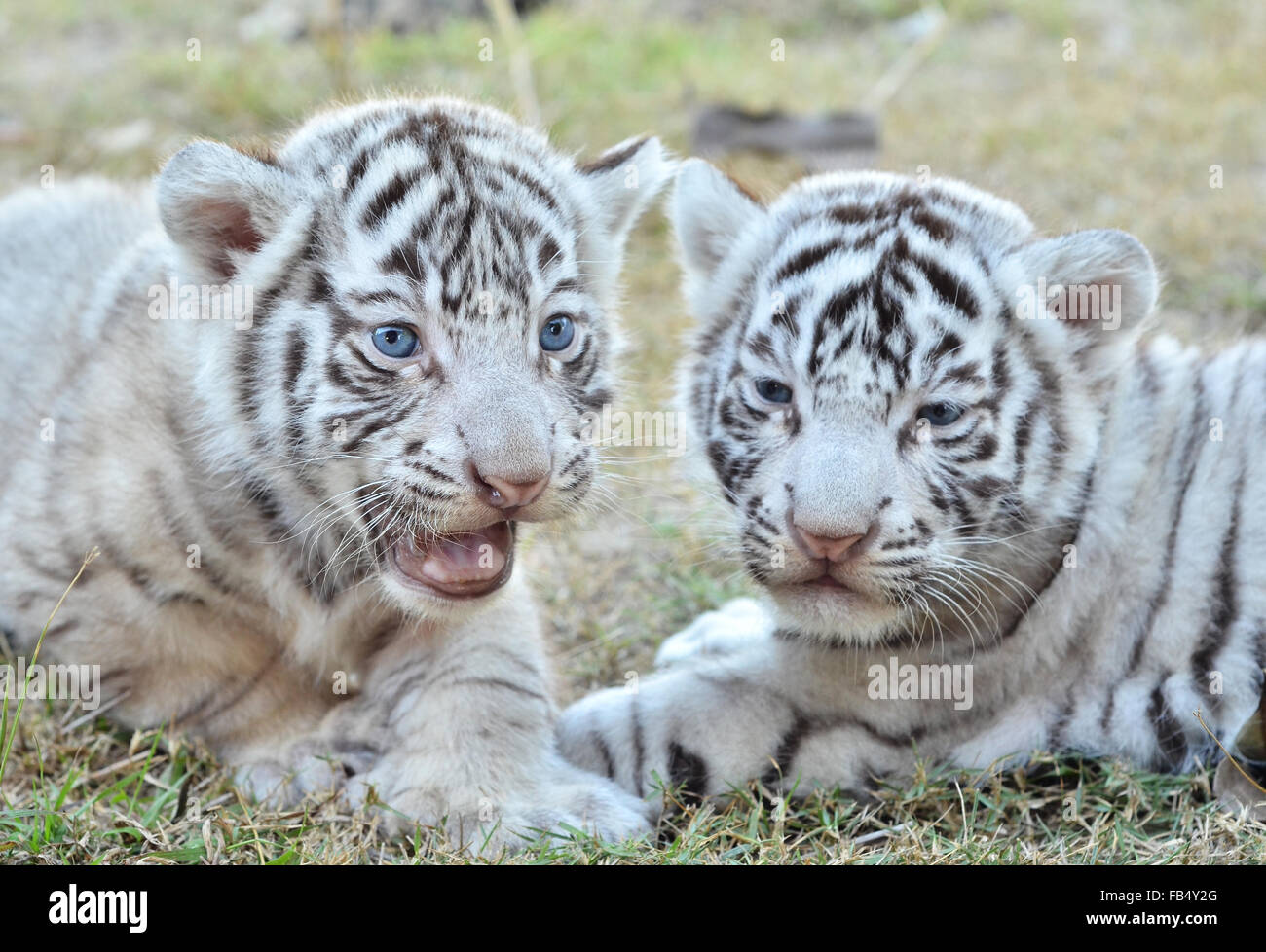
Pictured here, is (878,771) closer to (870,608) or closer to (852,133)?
(870,608)

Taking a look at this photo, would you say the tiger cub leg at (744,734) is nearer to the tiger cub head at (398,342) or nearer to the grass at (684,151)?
the grass at (684,151)

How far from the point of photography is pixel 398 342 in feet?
9.59

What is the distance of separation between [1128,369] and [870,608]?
3.25 feet

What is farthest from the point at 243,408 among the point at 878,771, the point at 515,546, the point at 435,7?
the point at 435,7

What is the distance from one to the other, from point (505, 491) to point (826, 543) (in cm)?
71

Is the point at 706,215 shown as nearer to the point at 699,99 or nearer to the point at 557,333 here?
the point at 557,333

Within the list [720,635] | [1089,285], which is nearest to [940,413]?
[1089,285]

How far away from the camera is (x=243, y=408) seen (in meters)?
3.10
